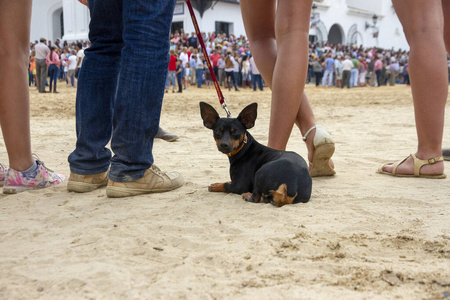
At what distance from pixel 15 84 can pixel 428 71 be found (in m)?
2.32

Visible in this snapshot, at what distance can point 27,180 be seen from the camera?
2457 millimetres

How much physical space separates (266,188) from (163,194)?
55 cm

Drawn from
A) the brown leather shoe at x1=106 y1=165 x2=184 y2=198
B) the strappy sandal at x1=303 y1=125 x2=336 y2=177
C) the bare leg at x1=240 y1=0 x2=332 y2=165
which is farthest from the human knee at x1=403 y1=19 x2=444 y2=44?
the brown leather shoe at x1=106 y1=165 x2=184 y2=198

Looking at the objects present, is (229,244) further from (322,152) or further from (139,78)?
(322,152)

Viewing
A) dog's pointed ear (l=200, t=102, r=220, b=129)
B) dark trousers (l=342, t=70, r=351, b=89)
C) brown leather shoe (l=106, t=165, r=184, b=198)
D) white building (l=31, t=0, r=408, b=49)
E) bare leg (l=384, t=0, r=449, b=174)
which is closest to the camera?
brown leather shoe (l=106, t=165, r=184, b=198)

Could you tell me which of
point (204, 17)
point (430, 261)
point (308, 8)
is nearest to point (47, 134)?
point (308, 8)

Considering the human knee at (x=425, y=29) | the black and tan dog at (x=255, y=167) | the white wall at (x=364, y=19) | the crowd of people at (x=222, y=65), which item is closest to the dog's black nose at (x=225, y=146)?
the black and tan dog at (x=255, y=167)

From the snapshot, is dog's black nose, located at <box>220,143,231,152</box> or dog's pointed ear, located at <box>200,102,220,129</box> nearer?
dog's black nose, located at <box>220,143,231,152</box>

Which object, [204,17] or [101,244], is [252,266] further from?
[204,17]

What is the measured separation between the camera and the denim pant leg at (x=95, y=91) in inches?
93.4

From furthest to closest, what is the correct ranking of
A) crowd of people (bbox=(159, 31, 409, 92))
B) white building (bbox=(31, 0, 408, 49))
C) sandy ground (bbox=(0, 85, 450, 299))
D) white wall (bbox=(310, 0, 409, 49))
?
white wall (bbox=(310, 0, 409, 49))
white building (bbox=(31, 0, 408, 49))
crowd of people (bbox=(159, 31, 409, 92))
sandy ground (bbox=(0, 85, 450, 299))

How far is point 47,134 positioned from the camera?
4.86m

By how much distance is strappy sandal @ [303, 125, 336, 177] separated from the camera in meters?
2.55

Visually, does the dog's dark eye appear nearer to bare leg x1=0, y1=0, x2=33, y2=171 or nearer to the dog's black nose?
the dog's black nose
